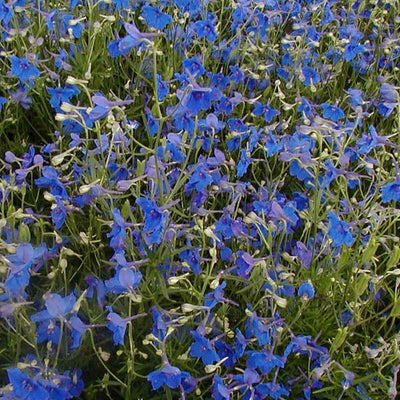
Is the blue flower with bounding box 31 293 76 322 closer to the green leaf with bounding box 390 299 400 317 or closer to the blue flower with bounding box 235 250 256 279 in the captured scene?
the blue flower with bounding box 235 250 256 279

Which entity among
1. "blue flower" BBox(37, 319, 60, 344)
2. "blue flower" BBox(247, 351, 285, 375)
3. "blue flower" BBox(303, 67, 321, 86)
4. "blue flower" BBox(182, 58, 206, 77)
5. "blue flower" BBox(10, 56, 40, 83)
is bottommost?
"blue flower" BBox(247, 351, 285, 375)

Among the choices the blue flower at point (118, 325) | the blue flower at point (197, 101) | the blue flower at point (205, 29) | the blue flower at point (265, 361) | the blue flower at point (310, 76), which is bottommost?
the blue flower at point (265, 361)

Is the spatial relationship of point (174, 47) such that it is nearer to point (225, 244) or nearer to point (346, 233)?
point (225, 244)

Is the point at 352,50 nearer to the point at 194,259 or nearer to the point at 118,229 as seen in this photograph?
the point at 194,259

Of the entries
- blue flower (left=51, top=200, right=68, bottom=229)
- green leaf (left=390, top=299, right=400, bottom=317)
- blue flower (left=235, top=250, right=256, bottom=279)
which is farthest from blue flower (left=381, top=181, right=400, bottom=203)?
blue flower (left=51, top=200, right=68, bottom=229)

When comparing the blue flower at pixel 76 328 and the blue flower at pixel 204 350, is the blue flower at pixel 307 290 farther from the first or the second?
the blue flower at pixel 76 328

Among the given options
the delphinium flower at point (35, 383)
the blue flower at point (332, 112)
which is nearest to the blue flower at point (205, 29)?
the blue flower at point (332, 112)
